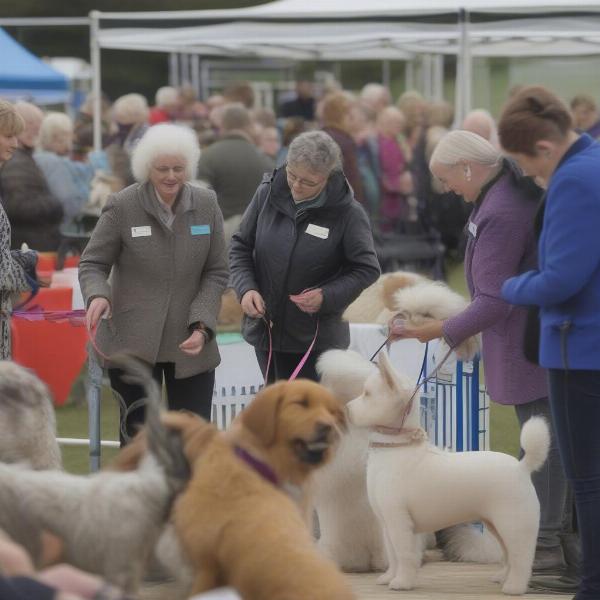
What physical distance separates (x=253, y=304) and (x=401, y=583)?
4.13 feet

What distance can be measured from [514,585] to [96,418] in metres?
2.25

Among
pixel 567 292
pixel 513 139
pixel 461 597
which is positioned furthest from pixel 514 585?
pixel 513 139

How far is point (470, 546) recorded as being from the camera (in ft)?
18.7

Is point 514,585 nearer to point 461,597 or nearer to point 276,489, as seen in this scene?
point 461,597

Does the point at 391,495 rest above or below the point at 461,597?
above

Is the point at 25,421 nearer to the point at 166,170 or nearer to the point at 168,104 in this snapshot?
the point at 166,170

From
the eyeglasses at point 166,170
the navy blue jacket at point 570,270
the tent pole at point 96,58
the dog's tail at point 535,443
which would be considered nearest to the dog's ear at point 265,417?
the navy blue jacket at point 570,270

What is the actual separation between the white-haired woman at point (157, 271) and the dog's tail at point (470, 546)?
134cm

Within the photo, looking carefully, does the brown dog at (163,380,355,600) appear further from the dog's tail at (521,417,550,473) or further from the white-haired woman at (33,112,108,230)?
the white-haired woman at (33,112,108,230)

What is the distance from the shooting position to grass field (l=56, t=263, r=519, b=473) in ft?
25.8

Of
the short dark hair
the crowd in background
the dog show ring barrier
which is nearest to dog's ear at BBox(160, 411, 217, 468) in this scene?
the short dark hair

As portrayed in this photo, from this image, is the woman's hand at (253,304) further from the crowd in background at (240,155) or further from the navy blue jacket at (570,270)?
the crowd in background at (240,155)

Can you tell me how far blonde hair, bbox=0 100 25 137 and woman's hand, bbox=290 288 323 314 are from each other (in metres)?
1.33

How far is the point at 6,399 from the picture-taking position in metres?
4.25
